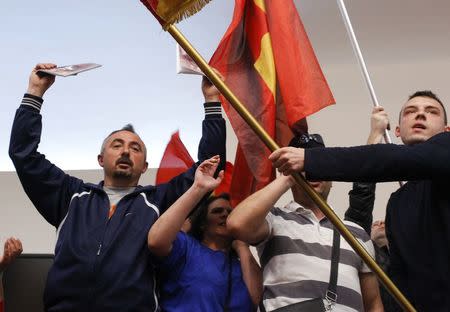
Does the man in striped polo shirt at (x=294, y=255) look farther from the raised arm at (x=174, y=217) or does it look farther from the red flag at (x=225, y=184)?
the red flag at (x=225, y=184)

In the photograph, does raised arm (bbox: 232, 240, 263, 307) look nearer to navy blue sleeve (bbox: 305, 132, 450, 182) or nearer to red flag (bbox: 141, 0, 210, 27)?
navy blue sleeve (bbox: 305, 132, 450, 182)

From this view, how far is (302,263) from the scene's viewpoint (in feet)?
5.85

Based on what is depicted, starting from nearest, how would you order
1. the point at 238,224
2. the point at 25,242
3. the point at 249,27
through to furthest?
the point at 238,224 < the point at 249,27 < the point at 25,242

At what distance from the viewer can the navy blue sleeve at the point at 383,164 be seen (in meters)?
1.47

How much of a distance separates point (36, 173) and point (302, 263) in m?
0.81

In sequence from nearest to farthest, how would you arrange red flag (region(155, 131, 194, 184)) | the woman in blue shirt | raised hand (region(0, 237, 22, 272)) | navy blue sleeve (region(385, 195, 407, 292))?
navy blue sleeve (region(385, 195, 407, 292)) < the woman in blue shirt < raised hand (region(0, 237, 22, 272)) < red flag (region(155, 131, 194, 184))

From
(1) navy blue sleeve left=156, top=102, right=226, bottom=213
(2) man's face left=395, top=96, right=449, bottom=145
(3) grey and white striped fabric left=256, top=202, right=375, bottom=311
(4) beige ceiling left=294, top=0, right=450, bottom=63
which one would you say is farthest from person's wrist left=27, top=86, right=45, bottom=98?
(4) beige ceiling left=294, top=0, right=450, bottom=63

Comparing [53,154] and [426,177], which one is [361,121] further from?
[426,177]

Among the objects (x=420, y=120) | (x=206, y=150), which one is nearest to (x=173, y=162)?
(x=206, y=150)

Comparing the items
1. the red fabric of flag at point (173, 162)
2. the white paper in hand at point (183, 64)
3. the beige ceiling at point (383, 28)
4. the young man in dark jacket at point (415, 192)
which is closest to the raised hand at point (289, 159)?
the young man in dark jacket at point (415, 192)

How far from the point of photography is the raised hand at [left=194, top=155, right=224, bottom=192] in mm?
1883

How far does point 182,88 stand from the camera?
3793 mm

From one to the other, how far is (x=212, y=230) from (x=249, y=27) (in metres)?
0.63

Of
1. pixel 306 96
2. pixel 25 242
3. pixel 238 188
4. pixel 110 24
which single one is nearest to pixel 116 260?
pixel 238 188
